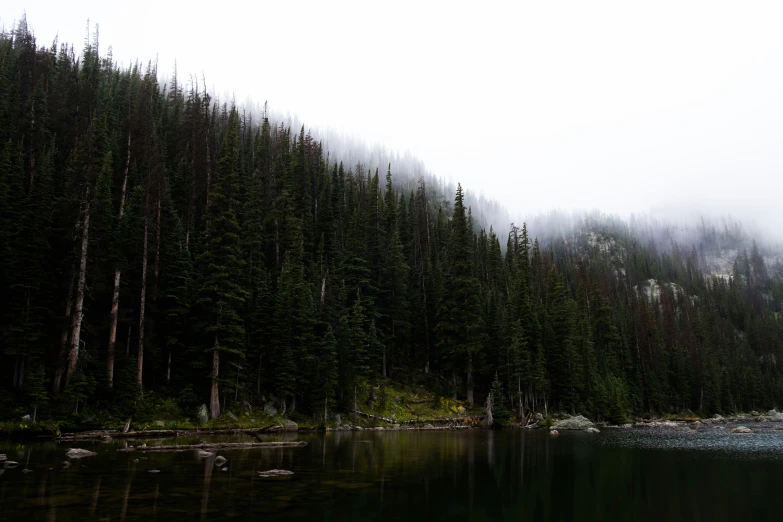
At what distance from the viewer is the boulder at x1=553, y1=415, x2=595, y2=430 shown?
226 feet

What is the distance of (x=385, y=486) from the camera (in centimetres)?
2139

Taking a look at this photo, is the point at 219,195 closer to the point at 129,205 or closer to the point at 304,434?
the point at 129,205

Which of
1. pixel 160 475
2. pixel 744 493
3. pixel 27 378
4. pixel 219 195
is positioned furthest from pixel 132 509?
pixel 219 195

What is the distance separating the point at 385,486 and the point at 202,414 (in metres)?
30.5

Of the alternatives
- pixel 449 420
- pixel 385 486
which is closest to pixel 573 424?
pixel 449 420

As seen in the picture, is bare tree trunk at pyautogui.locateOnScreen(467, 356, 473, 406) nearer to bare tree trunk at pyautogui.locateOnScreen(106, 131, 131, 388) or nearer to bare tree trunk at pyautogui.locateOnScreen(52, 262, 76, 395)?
bare tree trunk at pyautogui.locateOnScreen(106, 131, 131, 388)

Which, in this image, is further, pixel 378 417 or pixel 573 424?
pixel 573 424

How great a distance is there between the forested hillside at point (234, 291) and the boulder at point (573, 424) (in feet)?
19.0

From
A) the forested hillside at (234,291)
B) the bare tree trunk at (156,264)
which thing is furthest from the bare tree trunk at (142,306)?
the bare tree trunk at (156,264)

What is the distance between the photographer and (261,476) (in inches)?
877

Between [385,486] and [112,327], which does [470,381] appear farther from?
[385,486]

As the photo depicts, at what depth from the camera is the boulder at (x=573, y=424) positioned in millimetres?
68938

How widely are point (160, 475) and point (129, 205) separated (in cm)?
3883

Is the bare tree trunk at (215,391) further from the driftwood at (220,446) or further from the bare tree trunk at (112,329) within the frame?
the driftwood at (220,446)
